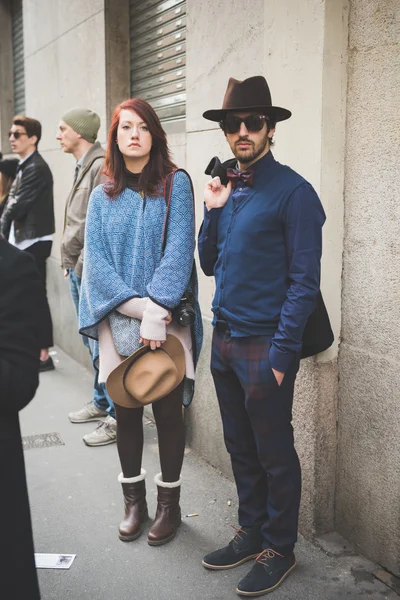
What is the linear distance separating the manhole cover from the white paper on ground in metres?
1.65

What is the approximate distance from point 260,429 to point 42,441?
2.63m

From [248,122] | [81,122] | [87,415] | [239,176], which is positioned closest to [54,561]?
[239,176]

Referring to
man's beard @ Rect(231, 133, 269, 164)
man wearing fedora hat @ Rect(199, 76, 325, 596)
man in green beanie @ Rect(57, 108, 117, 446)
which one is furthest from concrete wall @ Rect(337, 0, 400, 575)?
man in green beanie @ Rect(57, 108, 117, 446)

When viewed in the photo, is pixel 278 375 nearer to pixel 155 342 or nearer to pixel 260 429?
pixel 260 429

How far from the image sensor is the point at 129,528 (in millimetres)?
3816

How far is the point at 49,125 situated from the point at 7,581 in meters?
6.92

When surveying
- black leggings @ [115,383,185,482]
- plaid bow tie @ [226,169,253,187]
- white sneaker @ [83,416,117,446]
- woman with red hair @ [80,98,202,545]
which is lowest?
white sneaker @ [83,416,117,446]

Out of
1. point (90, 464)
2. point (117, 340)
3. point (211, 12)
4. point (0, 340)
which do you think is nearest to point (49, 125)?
point (211, 12)

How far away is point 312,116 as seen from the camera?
3500mm

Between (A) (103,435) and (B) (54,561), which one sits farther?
(A) (103,435)

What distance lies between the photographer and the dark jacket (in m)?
6.83

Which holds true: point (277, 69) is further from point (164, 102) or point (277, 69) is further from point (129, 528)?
point (129, 528)

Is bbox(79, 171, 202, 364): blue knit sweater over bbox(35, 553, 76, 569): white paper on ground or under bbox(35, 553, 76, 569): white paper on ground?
over

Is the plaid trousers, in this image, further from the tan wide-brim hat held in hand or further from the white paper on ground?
the white paper on ground
